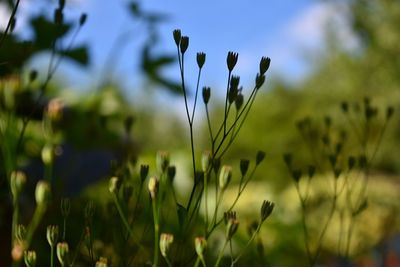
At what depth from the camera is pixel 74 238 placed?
146cm

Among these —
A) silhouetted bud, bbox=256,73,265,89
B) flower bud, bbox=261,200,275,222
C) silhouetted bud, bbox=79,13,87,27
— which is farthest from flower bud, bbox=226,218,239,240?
silhouetted bud, bbox=79,13,87,27

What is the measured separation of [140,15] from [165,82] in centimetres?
19

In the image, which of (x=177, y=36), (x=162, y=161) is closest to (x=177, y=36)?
(x=177, y=36)

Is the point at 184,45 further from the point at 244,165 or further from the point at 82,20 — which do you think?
the point at 82,20

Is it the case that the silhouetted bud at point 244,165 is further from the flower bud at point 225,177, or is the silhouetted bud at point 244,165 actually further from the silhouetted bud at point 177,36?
the silhouetted bud at point 177,36

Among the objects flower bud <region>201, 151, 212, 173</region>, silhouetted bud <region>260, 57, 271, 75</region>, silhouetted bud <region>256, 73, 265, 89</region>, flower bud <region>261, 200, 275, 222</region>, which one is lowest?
flower bud <region>261, 200, 275, 222</region>

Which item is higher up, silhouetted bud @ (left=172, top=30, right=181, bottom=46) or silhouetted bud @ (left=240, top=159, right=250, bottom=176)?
silhouetted bud @ (left=172, top=30, right=181, bottom=46)

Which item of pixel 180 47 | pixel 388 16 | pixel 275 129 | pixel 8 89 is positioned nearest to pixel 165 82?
pixel 8 89

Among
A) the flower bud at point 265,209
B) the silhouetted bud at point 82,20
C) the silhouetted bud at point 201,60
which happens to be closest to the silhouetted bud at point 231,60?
the silhouetted bud at point 201,60

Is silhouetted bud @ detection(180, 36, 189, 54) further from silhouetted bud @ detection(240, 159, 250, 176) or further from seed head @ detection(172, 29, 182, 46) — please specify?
silhouetted bud @ detection(240, 159, 250, 176)

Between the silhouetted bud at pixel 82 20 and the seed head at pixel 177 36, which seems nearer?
the seed head at pixel 177 36

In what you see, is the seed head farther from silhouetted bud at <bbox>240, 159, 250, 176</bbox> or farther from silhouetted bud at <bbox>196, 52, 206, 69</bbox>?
silhouetted bud at <bbox>240, 159, 250, 176</bbox>

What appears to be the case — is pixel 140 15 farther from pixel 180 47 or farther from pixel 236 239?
pixel 180 47

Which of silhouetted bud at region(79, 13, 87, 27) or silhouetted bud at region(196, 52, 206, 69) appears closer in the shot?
silhouetted bud at region(196, 52, 206, 69)
